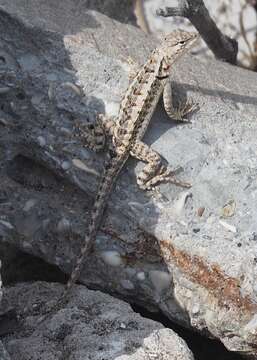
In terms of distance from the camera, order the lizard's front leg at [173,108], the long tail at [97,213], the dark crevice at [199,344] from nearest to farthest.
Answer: the long tail at [97,213] < the dark crevice at [199,344] < the lizard's front leg at [173,108]

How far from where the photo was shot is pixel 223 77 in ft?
18.9

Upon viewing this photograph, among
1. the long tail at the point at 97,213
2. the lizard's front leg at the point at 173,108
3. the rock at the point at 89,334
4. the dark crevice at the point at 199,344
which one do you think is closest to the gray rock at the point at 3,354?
the rock at the point at 89,334

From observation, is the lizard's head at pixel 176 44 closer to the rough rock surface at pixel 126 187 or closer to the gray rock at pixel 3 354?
the rough rock surface at pixel 126 187

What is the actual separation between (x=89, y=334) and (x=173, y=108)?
175 cm

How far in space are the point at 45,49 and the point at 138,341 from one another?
2.14m

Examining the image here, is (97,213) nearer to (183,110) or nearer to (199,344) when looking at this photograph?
(183,110)

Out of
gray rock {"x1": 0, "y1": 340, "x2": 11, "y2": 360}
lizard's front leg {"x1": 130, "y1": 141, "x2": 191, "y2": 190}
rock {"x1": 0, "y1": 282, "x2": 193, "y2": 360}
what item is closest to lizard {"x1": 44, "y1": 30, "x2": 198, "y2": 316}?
lizard's front leg {"x1": 130, "y1": 141, "x2": 191, "y2": 190}

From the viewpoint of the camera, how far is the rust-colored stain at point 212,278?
4344 mm

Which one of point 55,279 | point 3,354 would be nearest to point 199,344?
point 55,279

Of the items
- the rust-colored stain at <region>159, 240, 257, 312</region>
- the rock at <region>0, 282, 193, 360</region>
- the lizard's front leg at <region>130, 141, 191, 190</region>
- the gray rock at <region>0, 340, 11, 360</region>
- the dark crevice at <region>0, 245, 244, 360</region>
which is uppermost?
the lizard's front leg at <region>130, 141, 191, 190</region>

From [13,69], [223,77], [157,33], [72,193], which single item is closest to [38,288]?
[72,193]

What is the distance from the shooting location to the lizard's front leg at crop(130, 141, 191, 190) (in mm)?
4738

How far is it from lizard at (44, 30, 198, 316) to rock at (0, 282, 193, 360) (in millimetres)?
247

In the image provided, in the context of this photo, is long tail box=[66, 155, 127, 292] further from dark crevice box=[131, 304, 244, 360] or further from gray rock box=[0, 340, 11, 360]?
gray rock box=[0, 340, 11, 360]
